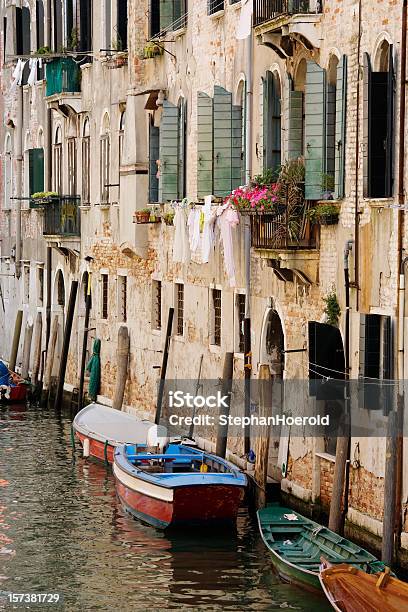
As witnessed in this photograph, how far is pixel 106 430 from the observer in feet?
88.0

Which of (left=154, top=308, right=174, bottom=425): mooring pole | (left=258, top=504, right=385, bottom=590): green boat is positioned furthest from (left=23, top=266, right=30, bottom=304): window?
(left=258, top=504, right=385, bottom=590): green boat

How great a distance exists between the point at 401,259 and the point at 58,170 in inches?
745

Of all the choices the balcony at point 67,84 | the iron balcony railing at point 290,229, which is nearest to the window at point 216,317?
the iron balcony railing at point 290,229

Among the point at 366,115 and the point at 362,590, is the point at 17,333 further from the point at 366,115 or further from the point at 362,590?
the point at 362,590

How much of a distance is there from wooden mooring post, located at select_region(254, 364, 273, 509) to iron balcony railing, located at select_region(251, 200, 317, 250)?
1.65m

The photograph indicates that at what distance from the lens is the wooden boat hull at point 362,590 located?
1548 centimetres

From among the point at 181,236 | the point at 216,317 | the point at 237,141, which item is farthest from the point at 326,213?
the point at 181,236

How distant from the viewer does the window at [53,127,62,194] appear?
1409 inches

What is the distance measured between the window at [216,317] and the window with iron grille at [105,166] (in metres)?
6.62

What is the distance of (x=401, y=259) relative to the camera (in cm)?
1788

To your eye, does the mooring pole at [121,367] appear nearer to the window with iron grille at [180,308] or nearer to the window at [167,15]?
the window with iron grille at [180,308]

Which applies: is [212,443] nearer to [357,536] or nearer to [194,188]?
[194,188]

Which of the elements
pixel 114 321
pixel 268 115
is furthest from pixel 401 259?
pixel 114 321

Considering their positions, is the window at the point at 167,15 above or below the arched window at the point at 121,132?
above
